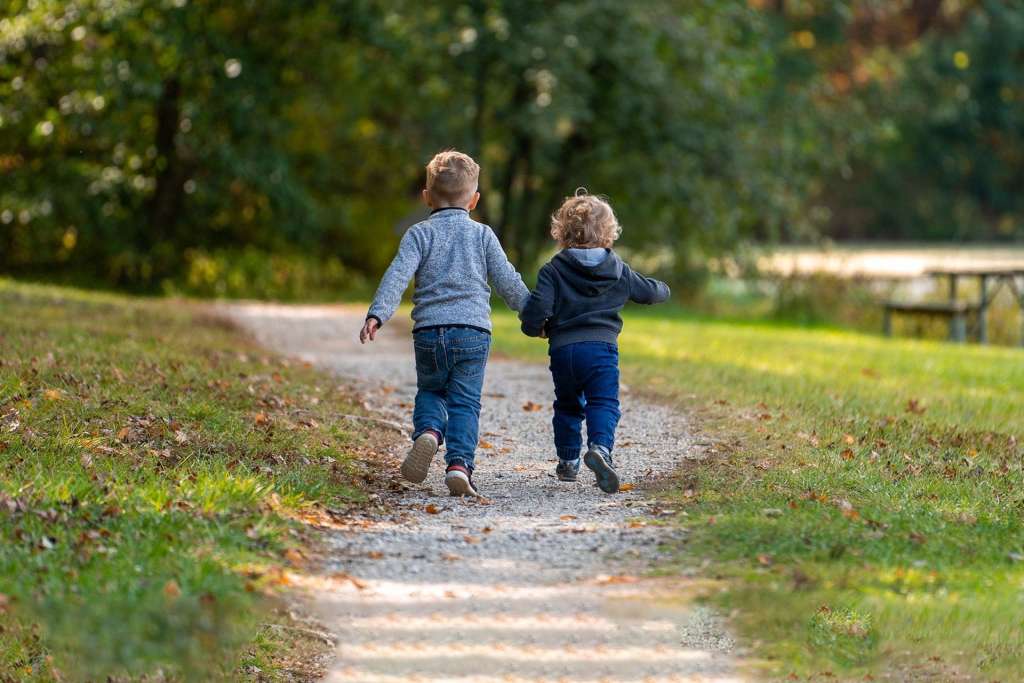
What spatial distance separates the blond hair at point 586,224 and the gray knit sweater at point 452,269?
1.14ft

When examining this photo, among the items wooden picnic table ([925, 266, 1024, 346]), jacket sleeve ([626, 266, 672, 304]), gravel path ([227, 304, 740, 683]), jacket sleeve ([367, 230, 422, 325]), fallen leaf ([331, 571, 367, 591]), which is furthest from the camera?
wooden picnic table ([925, 266, 1024, 346])

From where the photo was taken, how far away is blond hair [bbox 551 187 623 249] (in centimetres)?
650

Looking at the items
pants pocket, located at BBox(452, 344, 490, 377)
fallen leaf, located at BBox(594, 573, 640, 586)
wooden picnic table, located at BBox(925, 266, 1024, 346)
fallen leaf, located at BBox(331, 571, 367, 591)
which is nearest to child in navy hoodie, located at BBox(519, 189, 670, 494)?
pants pocket, located at BBox(452, 344, 490, 377)

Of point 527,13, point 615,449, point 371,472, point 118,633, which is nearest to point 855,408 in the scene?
point 615,449

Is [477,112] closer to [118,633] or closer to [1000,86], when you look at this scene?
[118,633]

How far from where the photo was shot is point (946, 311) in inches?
714

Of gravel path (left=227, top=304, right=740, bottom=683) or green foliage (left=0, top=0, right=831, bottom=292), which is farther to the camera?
green foliage (left=0, top=0, right=831, bottom=292)

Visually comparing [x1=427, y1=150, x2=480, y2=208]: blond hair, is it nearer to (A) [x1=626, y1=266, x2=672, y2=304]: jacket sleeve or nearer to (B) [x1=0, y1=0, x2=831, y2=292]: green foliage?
(A) [x1=626, y1=266, x2=672, y2=304]: jacket sleeve

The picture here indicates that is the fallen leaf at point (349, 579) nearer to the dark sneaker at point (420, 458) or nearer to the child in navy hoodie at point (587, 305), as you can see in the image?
the dark sneaker at point (420, 458)

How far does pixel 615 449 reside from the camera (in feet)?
25.0

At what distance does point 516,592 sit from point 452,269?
2.01 m

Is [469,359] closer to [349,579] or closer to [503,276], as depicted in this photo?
[503,276]

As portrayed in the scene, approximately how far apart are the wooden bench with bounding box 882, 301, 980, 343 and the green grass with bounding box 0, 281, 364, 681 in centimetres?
1105

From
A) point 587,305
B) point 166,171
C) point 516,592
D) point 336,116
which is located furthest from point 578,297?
point 336,116
